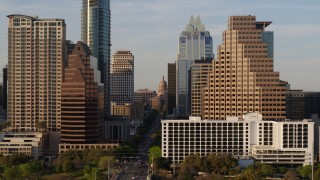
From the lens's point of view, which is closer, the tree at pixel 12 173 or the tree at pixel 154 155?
the tree at pixel 12 173

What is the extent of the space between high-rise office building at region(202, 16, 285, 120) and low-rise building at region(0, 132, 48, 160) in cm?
2377

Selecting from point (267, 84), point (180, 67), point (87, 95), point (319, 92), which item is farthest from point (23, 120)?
point (180, 67)

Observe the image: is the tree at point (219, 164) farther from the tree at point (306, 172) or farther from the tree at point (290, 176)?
the tree at point (306, 172)

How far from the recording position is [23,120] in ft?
315

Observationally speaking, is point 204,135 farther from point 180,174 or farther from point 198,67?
point 198,67

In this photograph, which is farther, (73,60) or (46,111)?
(46,111)

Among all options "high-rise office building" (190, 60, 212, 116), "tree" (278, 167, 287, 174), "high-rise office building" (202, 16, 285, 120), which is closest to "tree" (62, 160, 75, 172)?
"tree" (278, 167, 287, 174)

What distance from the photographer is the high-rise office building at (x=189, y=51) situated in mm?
159375

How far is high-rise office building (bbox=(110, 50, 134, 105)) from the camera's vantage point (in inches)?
6452

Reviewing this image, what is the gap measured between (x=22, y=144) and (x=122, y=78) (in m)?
87.1

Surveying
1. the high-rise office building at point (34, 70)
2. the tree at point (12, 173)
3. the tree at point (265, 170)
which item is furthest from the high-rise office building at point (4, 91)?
the tree at point (265, 170)

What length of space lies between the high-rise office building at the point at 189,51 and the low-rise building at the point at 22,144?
77.1 meters

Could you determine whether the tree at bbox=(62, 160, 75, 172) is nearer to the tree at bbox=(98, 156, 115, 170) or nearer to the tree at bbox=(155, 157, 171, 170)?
the tree at bbox=(98, 156, 115, 170)

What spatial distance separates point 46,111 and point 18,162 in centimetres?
2611
